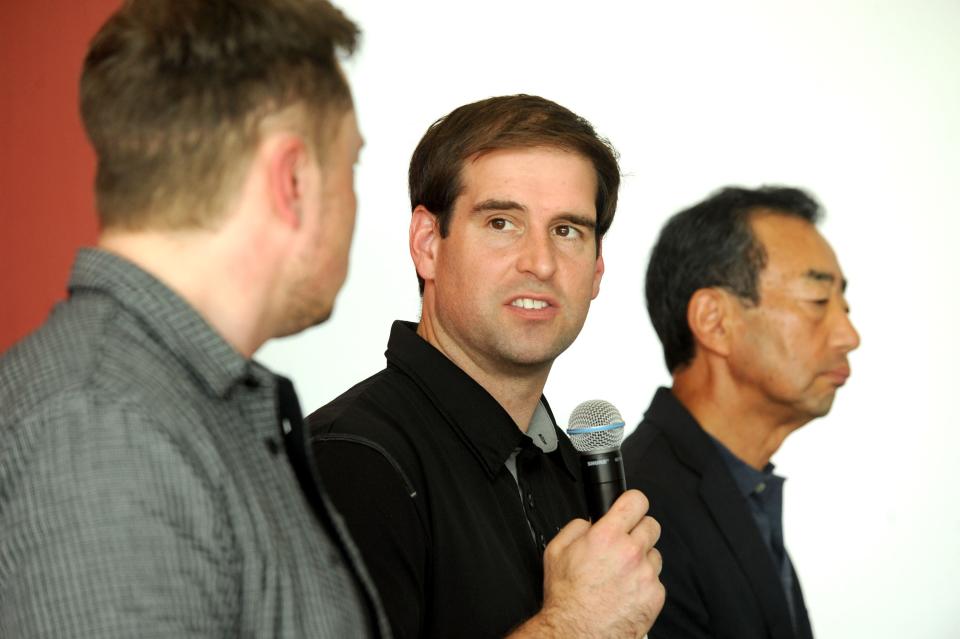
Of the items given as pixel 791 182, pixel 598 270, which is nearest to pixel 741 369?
pixel 598 270

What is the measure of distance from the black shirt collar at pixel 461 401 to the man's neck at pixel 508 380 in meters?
0.05

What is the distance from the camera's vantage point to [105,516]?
79 centimetres

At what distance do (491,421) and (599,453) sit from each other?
0.18m

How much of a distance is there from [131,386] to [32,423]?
7 centimetres

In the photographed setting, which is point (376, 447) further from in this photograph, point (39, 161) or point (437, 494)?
point (39, 161)

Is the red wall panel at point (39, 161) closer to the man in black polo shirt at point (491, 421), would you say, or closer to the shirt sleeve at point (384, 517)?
the man in black polo shirt at point (491, 421)

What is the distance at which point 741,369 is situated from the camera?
2.48 m

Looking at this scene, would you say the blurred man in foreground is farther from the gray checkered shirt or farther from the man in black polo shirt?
the man in black polo shirt

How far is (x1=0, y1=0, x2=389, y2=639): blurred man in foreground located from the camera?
0.79 meters

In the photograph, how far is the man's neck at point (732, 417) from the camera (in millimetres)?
2461


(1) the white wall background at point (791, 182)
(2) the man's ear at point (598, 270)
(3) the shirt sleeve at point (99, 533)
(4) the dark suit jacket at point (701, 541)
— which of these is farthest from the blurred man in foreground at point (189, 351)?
(1) the white wall background at point (791, 182)

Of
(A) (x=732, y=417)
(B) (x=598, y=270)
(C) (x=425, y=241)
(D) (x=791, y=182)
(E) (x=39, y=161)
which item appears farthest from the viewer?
(D) (x=791, y=182)

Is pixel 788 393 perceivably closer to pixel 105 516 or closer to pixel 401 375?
pixel 401 375

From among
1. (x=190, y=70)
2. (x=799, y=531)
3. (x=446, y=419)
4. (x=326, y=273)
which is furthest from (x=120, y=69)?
(x=799, y=531)
